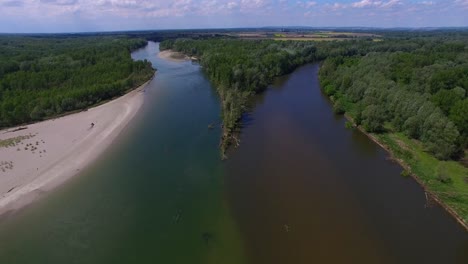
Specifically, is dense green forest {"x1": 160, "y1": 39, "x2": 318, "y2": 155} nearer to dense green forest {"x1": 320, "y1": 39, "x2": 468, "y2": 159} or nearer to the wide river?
the wide river

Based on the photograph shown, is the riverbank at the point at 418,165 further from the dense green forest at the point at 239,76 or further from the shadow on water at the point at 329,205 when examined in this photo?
the dense green forest at the point at 239,76

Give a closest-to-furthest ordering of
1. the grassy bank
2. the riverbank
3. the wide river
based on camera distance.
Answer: the wide river → the riverbank → the grassy bank

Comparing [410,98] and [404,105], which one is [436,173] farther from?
[410,98]

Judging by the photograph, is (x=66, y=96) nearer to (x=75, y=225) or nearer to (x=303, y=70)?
(x=75, y=225)

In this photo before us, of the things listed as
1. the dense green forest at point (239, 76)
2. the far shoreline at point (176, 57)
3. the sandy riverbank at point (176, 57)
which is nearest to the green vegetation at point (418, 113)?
the dense green forest at point (239, 76)

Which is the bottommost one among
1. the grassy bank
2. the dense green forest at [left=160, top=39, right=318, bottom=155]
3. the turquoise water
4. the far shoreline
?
the far shoreline

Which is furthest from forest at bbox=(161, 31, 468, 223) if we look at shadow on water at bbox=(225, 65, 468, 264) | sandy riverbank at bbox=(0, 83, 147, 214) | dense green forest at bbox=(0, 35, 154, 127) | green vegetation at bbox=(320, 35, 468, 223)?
dense green forest at bbox=(0, 35, 154, 127)

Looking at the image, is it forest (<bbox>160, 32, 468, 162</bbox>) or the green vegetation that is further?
forest (<bbox>160, 32, 468, 162</bbox>)
